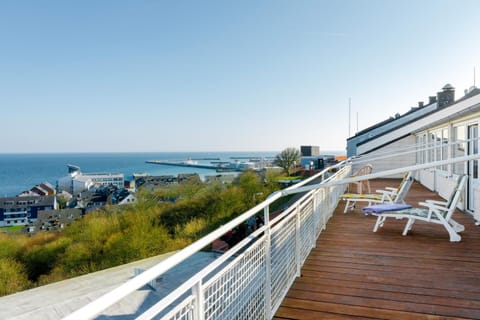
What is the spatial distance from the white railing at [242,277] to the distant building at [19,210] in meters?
45.6

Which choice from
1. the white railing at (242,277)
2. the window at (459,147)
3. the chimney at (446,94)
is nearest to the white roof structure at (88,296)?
the white railing at (242,277)

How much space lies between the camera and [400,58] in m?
17.6

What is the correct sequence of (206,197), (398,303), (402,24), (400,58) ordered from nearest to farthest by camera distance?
(398,303) → (402,24) → (400,58) → (206,197)

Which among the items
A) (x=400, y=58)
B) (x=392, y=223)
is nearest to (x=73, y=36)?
(x=400, y=58)

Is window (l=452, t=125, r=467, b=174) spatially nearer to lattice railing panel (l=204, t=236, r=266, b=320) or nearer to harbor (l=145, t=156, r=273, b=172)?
lattice railing panel (l=204, t=236, r=266, b=320)

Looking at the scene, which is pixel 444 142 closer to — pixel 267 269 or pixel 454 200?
pixel 454 200

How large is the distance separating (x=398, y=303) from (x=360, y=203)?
536 centimetres

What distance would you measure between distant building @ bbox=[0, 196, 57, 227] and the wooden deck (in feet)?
149

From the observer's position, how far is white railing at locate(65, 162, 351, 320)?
3.83ft

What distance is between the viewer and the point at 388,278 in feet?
10.7

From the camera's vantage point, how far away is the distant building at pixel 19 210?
3934cm

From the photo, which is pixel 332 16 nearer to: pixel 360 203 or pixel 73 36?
pixel 360 203

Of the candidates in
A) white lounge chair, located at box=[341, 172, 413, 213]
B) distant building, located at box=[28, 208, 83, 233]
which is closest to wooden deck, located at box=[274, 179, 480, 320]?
white lounge chair, located at box=[341, 172, 413, 213]

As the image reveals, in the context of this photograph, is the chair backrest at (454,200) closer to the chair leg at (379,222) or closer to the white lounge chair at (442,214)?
the white lounge chair at (442,214)
